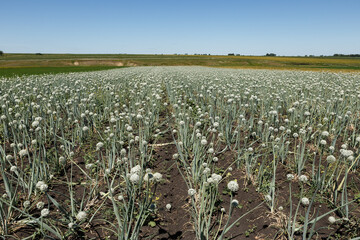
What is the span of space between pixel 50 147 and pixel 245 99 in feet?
21.5

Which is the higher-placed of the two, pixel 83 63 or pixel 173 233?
pixel 83 63

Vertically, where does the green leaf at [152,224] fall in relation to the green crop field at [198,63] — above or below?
below

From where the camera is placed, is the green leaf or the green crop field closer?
the green leaf

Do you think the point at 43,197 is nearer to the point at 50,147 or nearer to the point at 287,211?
the point at 50,147

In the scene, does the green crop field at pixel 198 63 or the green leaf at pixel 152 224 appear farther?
the green crop field at pixel 198 63

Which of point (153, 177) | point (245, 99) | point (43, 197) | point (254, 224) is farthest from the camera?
point (245, 99)

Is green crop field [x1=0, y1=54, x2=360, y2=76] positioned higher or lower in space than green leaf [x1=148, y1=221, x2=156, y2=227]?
higher

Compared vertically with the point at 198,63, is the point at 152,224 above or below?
below

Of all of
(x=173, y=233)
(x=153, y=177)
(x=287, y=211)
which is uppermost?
(x=153, y=177)

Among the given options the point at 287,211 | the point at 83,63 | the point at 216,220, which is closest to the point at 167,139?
the point at 216,220

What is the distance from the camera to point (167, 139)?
229 inches

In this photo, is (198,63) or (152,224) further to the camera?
(198,63)

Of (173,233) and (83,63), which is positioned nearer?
(173,233)

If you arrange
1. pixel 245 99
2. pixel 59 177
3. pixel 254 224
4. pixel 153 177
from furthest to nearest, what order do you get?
pixel 245 99
pixel 59 177
pixel 254 224
pixel 153 177
